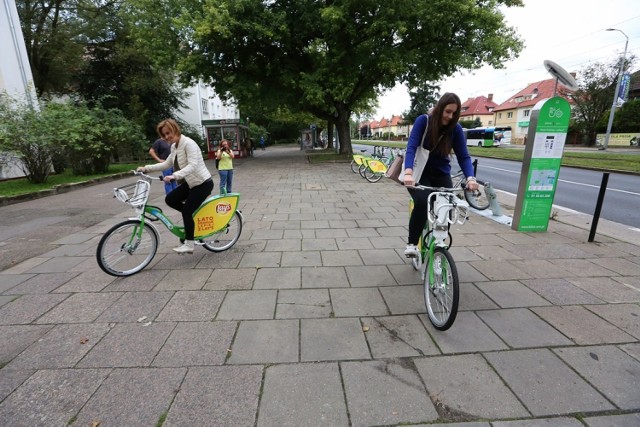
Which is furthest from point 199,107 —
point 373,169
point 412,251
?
point 412,251

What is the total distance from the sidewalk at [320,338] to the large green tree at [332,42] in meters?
13.3

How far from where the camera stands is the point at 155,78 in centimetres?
2292

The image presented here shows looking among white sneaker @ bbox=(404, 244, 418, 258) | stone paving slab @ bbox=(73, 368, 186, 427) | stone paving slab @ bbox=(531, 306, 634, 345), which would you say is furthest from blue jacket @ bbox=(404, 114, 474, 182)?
stone paving slab @ bbox=(73, 368, 186, 427)

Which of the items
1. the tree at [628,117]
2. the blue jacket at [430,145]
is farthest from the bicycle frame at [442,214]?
the tree at [628,117]

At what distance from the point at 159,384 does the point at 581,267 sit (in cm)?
458

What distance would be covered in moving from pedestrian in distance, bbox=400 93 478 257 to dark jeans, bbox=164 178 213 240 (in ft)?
7.96

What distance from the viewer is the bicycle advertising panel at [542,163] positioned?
506 cm

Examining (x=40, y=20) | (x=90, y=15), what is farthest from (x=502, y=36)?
(x=40, y=20)

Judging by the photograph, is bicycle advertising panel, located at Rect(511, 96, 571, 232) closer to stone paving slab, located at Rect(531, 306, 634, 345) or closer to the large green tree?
stone paving slab, located at Rect(531, 306, 634, 345)

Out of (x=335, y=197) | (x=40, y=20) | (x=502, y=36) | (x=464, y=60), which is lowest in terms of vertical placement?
(x=335, y=197)

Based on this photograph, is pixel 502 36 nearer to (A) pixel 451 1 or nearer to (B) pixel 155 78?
(A) pixel 451 1

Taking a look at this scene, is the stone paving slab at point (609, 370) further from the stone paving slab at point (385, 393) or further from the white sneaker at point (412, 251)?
the white sneaker at point (412, 251)

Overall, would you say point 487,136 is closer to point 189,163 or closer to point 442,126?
point 442,126

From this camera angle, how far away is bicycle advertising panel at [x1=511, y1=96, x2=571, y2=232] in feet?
16.6
